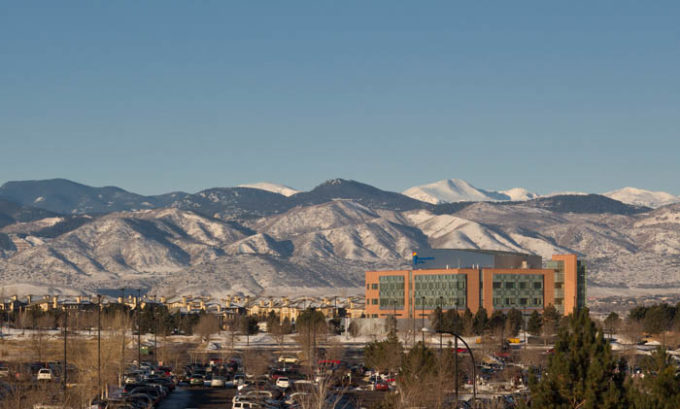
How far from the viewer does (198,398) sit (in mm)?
102938

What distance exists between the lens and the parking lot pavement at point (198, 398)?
315 ft

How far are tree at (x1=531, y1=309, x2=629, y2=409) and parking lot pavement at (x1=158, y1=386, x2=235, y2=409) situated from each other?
46.2 metres

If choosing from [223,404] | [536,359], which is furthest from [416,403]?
[536,359]

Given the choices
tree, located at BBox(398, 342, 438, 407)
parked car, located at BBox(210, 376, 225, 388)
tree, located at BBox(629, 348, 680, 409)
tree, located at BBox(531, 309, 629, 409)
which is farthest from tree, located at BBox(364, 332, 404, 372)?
tree, located at BBox(629, 348, 680, 409)

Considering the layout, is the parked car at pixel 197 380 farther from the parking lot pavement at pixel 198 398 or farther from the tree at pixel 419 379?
the tree at pixel 419 379

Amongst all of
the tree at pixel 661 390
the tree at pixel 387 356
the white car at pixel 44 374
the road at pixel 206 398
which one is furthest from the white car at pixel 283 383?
the tree at pixel 661 390

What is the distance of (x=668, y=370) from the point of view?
5025 cm

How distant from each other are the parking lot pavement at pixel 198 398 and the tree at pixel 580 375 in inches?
1817

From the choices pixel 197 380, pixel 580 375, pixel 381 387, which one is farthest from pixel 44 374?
pixel 580 375

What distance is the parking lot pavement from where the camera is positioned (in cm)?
9600

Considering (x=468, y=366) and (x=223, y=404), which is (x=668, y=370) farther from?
(x=468, y=366)

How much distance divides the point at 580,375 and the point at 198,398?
183ft

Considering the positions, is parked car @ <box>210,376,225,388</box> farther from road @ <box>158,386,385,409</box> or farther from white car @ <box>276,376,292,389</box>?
white car @ <box>276,376,292,389</box>

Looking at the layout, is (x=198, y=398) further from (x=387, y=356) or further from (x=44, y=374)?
(x=387, y=356)
